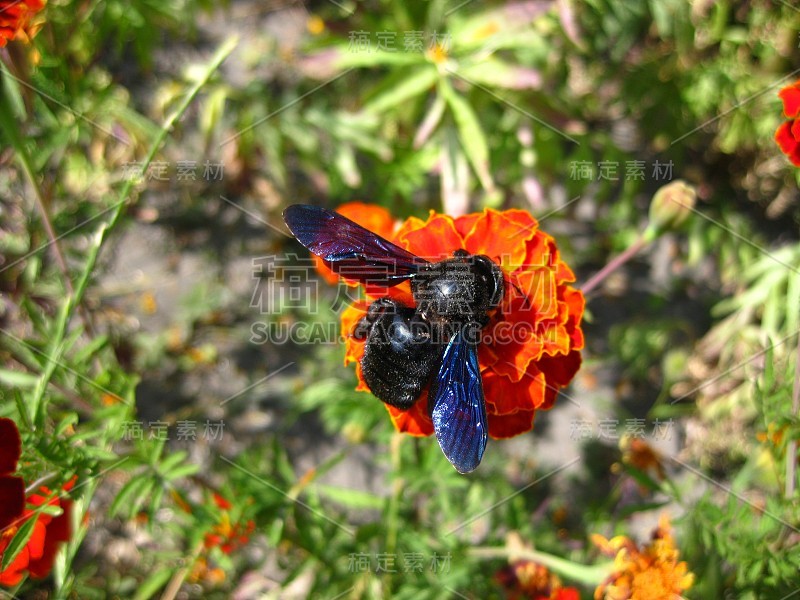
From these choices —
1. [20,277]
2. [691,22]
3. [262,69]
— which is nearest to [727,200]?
[691,22]

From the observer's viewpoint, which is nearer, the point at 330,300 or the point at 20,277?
the point at 20,277

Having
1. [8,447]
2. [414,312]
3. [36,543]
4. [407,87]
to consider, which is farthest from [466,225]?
[36,543]

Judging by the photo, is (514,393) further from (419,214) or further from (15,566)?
(419,214)

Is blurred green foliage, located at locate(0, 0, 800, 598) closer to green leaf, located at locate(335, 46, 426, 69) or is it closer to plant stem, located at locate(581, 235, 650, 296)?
green leaf, located at locate(335, 46, 426, 69)

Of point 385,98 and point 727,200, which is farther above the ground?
point 385,98

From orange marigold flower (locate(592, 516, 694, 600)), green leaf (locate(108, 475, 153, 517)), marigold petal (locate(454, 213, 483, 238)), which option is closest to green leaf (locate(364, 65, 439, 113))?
marigold petal (locate(454, 213, 483, 238))

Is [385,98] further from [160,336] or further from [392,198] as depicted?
[160,336]
